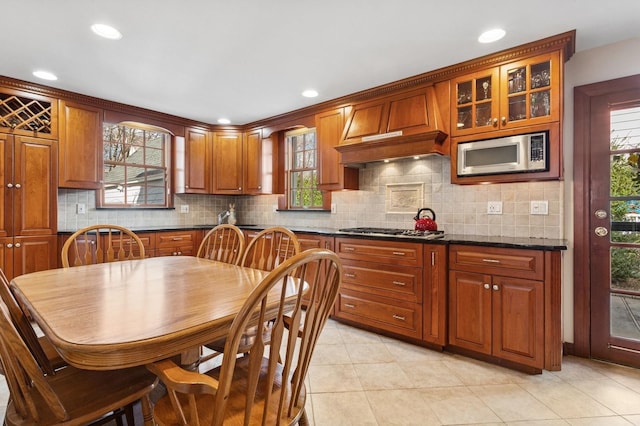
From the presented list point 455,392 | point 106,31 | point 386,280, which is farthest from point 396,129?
point 106,31

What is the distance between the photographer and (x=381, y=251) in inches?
111

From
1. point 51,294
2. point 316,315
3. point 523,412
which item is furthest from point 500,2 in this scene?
point 51,294

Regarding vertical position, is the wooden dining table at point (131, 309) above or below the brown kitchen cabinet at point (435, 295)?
above

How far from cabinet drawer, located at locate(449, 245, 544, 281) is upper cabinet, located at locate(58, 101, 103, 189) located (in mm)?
3536

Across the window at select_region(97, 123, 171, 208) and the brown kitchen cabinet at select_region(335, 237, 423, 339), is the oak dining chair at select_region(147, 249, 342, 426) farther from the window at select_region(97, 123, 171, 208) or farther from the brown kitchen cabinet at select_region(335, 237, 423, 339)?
the window at select_region(97, 123, 171, 208)

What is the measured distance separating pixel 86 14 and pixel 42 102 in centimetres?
173

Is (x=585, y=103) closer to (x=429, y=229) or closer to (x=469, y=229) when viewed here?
(x=469, y=229)

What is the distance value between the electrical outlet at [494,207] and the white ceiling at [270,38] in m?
1.18

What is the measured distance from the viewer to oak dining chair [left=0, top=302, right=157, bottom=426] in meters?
0.89

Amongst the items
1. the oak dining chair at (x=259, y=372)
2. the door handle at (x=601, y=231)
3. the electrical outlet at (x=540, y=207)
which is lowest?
the oak dining chair at (x=259, y=372)

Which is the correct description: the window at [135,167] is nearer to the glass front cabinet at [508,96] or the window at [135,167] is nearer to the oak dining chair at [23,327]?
the oak dining chair at [23,327]

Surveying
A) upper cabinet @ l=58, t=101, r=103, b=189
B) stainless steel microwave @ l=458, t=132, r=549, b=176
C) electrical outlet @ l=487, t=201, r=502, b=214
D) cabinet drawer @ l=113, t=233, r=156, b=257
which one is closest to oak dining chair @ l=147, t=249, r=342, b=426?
stainless steel microwave @ l=458, t=132, r=549, b=176

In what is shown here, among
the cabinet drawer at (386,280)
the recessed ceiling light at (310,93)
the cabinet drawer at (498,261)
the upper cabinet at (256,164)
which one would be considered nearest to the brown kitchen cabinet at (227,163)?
the upper cabinet at (256,164)

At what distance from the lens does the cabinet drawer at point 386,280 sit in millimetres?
2645
